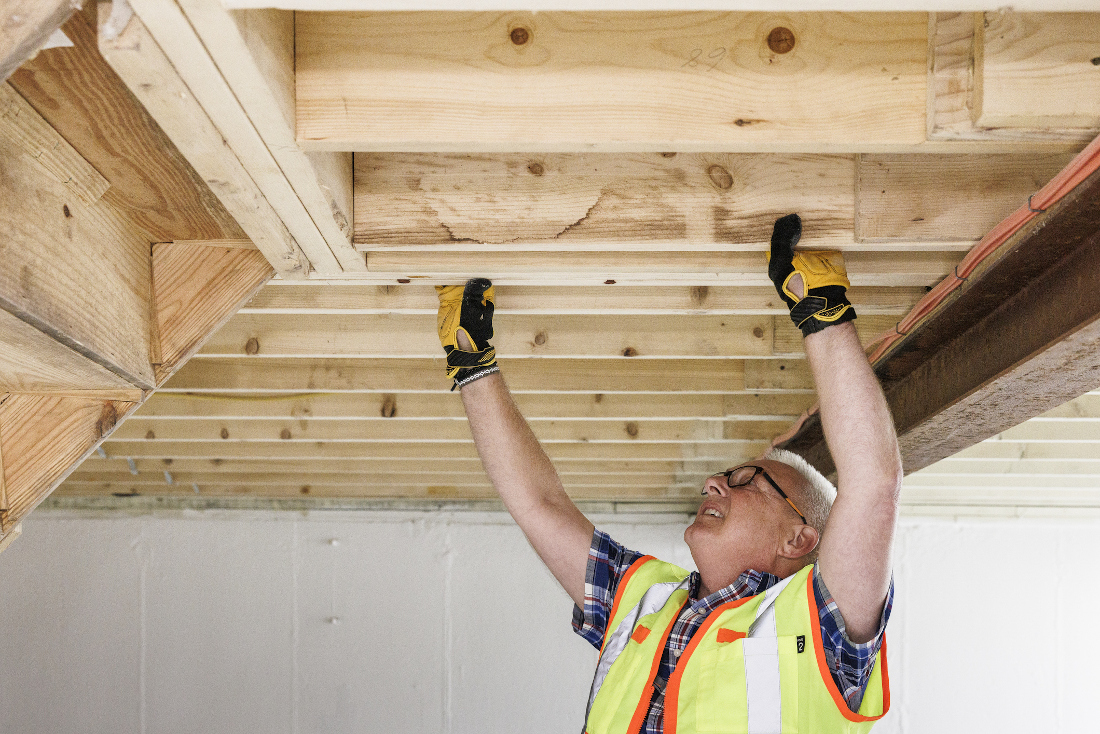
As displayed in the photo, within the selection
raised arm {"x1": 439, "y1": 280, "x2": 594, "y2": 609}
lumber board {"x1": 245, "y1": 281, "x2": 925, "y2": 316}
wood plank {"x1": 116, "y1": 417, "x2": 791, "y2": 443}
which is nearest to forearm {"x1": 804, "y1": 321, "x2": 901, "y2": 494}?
lumber board {"x1": 245, "y1": 281, "x2": 925, "y2": 316}

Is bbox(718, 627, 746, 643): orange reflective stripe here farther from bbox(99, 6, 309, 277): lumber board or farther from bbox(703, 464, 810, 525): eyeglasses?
bbox(99, 6, 309, 277): lumber board

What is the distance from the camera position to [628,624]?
7.08 ft

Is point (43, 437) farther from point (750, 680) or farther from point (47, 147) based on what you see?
point (750, 680)

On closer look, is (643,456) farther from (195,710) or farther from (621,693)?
(195,710)

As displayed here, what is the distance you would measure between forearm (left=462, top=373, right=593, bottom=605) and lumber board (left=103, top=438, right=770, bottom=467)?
1.86 m

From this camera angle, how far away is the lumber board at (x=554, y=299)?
2.49 meters

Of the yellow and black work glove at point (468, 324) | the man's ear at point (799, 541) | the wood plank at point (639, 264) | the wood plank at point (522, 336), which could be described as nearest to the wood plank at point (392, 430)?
the wood plank at point (522, 336)

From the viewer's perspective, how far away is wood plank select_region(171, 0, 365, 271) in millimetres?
1133

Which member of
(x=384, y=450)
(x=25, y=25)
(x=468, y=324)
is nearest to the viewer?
(x=25, y=25)

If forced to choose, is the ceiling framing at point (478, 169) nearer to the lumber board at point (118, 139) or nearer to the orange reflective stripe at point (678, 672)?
the lumber board at point (118, 139)

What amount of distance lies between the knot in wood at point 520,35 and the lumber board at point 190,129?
463 mm

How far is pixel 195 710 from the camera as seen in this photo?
18.9 feet

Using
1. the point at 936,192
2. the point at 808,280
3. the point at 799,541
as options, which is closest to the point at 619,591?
the point at 799,541

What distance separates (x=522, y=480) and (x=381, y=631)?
381cm
